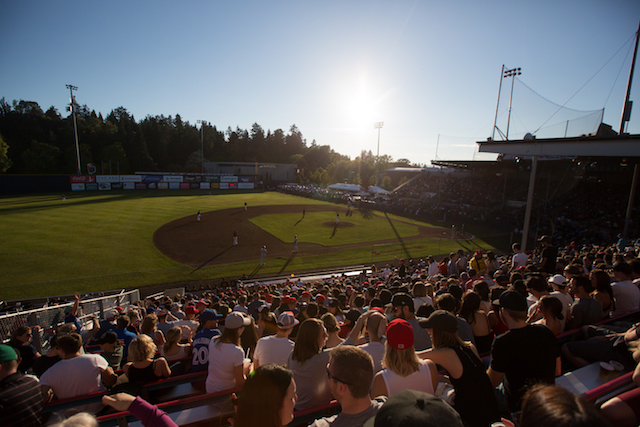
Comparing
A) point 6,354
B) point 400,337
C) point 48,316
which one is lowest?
point 48,316

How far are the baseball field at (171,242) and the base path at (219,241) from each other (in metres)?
0.08

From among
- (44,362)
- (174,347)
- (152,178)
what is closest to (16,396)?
(44,362)

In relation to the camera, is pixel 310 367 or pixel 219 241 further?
pixel 219 241

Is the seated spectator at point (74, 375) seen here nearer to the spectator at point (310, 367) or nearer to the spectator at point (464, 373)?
the spectator at point (310, 367)

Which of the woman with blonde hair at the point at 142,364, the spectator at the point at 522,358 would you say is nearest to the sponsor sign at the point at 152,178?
the woman with blonde hair at the point at 142,364

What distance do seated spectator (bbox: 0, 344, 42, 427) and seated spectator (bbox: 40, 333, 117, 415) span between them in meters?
0.89

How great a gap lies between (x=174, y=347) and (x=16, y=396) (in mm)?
2499

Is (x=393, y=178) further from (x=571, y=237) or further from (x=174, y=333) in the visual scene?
(x=174, y=333)

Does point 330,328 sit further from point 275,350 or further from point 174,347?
point 174,347

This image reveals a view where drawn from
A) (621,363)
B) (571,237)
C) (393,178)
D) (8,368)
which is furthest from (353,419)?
(393,178)

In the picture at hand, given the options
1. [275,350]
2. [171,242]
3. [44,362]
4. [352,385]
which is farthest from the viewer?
[171,242]

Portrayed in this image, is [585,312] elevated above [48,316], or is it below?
above

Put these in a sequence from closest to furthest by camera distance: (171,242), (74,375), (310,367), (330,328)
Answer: (310,367) < (74,375) < (330,328) < (171,242)

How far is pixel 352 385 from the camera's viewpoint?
228cm
